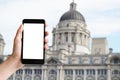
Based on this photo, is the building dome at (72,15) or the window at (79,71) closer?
the window at (79,71)

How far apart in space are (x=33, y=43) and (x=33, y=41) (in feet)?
0.08

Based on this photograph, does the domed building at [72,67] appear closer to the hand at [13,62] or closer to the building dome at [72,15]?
the building dome at [72,15]

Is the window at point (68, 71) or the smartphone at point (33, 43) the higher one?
the smartphone at point (33, 43)

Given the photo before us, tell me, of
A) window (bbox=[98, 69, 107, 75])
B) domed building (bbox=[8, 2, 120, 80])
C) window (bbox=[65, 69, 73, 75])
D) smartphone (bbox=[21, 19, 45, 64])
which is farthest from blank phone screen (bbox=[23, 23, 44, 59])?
window (bbox=[65, 69, 73, 75])

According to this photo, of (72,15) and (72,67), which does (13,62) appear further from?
(72,15)

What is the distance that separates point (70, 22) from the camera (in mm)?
131625

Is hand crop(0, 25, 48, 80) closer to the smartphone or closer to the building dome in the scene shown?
the smartphone

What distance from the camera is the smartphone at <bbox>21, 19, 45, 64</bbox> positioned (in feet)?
15.2

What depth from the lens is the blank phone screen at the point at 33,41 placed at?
15.2 feet

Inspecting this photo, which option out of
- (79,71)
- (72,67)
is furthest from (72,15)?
(79,71)

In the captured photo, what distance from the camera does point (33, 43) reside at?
4.71 metres

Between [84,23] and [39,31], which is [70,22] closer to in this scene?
[84,23]

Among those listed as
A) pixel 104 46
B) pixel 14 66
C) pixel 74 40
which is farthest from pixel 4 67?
pixel 104 46

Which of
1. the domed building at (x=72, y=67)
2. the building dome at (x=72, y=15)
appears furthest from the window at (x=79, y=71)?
the building dome at (x=72, y=15)
